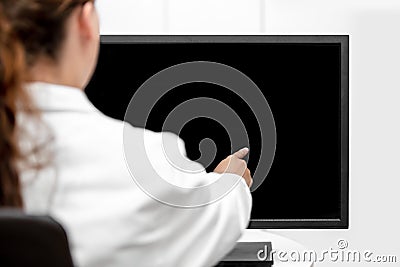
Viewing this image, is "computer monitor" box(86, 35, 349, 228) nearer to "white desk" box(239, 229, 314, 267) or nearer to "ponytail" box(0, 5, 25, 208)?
"white desk" box(239, 229, 314, 267)

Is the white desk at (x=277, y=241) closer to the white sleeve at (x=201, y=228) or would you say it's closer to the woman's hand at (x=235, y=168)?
the woman's hand at (x=235, y=168)

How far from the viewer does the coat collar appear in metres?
0.73

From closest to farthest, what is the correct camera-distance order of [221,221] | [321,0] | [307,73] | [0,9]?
[0,9]
[221,221]
[307,73]
[321,0]

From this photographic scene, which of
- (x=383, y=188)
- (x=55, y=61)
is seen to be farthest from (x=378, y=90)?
(x=55, y=61)

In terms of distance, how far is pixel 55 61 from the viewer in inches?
29.7

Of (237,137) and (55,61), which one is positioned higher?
(55,61)

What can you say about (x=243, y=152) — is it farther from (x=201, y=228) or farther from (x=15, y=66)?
(x=15, y=66)

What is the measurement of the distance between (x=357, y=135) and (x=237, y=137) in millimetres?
360

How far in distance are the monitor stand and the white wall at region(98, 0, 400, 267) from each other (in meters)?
0.39

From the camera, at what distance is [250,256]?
1.36 m

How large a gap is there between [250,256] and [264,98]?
1.09ft

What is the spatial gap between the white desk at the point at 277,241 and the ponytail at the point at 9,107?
78cm

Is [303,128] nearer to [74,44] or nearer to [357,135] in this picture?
[357,135]

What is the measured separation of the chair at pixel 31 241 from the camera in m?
0.58
